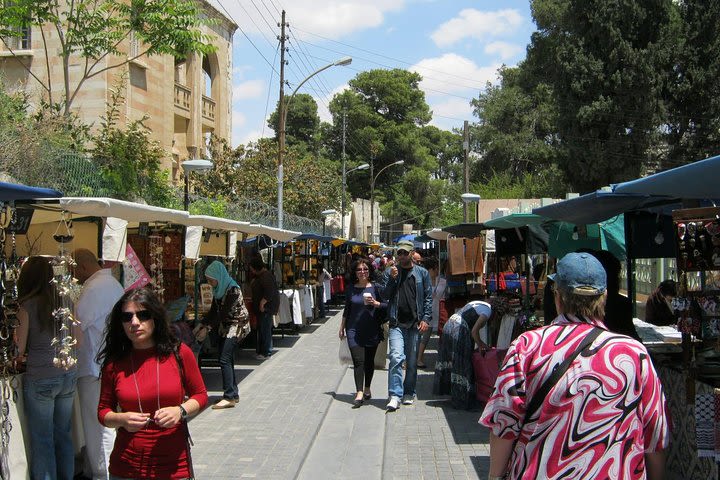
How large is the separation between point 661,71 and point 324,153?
4104cm

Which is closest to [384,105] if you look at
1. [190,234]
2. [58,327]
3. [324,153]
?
[324,153]

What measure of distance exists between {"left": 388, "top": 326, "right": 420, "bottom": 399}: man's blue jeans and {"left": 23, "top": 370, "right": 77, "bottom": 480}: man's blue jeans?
4.29 m

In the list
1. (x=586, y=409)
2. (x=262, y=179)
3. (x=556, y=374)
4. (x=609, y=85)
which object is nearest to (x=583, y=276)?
(x=556, y=374)

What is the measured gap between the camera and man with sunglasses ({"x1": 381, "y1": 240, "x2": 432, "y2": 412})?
895 cm

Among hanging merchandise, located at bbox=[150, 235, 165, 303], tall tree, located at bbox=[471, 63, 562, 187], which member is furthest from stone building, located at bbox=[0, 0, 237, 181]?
tall tree, located at bbox=[471, 63, 562, 187]

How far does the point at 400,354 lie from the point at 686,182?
15.6ft

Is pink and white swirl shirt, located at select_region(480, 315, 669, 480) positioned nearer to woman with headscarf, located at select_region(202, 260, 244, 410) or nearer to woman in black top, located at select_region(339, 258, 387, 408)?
woman in black top, located at select_region(339, 258, 387, 408)

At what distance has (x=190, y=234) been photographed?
9547mm

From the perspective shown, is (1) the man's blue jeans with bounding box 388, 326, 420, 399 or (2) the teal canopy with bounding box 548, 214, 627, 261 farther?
(1) the man's blue jeans with bounding box 388, 326, 420, 399

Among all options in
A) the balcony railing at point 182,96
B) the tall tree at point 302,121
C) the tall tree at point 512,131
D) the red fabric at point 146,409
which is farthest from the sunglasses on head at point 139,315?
the tall tree at point 302,121

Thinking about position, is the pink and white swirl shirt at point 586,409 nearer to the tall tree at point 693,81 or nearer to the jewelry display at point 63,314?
the jewelry display at point 63,314

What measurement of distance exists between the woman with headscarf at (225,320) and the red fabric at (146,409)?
520 cm

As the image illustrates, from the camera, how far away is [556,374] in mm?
2750

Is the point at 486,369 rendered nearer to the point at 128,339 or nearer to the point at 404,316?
the point at 404,316
